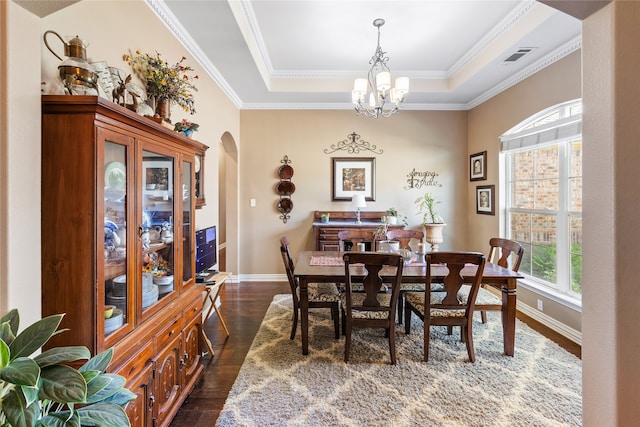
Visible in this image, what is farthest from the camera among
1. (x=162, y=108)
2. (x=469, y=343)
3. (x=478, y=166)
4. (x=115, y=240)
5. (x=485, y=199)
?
(x=478, y=166)

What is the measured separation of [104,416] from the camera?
88cm

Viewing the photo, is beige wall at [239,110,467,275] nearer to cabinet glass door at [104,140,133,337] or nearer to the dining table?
the dining table

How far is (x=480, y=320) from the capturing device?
3.25 m

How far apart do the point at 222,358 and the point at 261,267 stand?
2346mm

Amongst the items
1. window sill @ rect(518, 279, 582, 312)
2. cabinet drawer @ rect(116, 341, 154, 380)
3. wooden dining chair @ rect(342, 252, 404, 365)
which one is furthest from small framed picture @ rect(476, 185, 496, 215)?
cabinet drawer @ rect(116, 341, 154, 380)

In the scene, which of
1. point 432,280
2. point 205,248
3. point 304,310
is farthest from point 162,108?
point 432,280

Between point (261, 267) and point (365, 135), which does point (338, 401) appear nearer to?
point (261, 267)

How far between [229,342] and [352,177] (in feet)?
10.2

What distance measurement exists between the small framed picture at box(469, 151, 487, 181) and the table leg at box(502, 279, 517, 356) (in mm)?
2393

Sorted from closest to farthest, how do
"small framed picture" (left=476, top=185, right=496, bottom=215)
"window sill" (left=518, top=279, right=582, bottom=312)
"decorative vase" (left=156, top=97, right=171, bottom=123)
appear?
1. "decorative vase" (left=156, top=97, right=171, bottom=123)
2. "window sill" (left=518, top=279, right=582, bottom=312)
3. "small framed picture" (left=476, top=185, right=496, bottom=215)

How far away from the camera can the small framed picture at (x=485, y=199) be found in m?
4.23

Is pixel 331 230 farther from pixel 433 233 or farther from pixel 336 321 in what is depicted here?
pixel 336 321

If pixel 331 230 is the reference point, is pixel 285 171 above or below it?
above

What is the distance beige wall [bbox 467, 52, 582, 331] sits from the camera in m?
2.91
